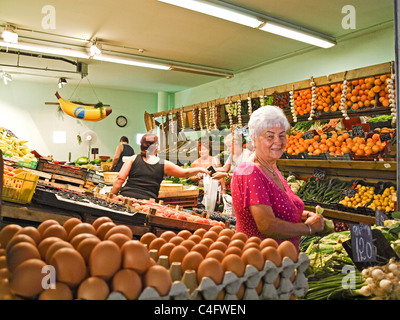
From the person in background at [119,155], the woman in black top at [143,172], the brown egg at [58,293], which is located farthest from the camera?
the person in background at [119,155]

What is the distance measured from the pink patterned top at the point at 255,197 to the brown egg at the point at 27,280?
110 centimetres

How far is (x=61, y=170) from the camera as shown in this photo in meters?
3.65

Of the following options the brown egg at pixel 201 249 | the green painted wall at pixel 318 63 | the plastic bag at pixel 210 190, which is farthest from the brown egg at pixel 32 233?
the green painted wall at pixel 318 63

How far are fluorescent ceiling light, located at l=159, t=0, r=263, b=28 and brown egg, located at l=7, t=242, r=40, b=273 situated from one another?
4157 mm

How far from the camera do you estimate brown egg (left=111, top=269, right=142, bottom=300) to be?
2.76 feet

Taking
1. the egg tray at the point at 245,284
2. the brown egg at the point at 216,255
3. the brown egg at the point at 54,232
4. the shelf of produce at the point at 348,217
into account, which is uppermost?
the brown egg at the point at 54,232

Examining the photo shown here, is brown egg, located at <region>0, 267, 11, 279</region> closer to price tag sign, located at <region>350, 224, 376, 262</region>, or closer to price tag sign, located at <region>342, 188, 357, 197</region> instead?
price tag sign, located at <region>350, 224, 376, 262</region>

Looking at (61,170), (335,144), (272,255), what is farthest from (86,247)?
(335,144)

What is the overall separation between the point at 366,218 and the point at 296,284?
3.64 m

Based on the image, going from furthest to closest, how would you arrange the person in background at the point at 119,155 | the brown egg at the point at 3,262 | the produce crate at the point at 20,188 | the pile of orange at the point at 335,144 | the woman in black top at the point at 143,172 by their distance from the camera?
the person in background at the point at 119,155
the pile of orange at the point at 335,144
the woman in black top at the point at 143,172
the produce crate at the point at 20,188
the brown egg at the point at 3,262

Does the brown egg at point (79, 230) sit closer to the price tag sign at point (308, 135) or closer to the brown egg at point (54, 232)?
the brown egg at point (54, 232)

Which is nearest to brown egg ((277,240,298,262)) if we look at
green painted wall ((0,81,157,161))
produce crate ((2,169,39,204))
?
produce crate ((2,169,39,204))

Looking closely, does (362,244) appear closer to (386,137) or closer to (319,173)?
(386,137)

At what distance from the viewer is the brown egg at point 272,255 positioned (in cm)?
107
